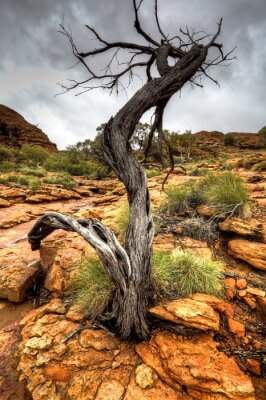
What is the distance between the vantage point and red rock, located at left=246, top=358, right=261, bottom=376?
1.98 m

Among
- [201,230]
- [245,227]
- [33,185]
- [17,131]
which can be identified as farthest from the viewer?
[17,131]

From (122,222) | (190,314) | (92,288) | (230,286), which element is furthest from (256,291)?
(122,222)

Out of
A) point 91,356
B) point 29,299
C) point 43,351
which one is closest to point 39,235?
point 29,299

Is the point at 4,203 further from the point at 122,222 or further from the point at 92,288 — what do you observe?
the point at 92,288

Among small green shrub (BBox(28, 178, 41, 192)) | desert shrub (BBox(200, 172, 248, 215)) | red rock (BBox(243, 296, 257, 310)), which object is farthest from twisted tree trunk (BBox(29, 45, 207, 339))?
small green shrub (BBox(28, 178, 41, 192))

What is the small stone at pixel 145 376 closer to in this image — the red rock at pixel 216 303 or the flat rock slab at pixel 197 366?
the flat rock slab at pixel 197 366

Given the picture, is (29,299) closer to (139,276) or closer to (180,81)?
(139,276)

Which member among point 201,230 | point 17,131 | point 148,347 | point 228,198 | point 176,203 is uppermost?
point 17,131

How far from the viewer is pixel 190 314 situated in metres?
2.27

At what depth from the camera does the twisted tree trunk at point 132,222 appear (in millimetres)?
2332

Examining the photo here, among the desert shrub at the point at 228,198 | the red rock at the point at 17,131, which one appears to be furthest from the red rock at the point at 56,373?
the red rock at the point at 17,131

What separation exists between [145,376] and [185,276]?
1267mm

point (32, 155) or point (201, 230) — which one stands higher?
point (32, 155)

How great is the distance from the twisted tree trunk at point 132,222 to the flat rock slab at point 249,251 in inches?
70.5
